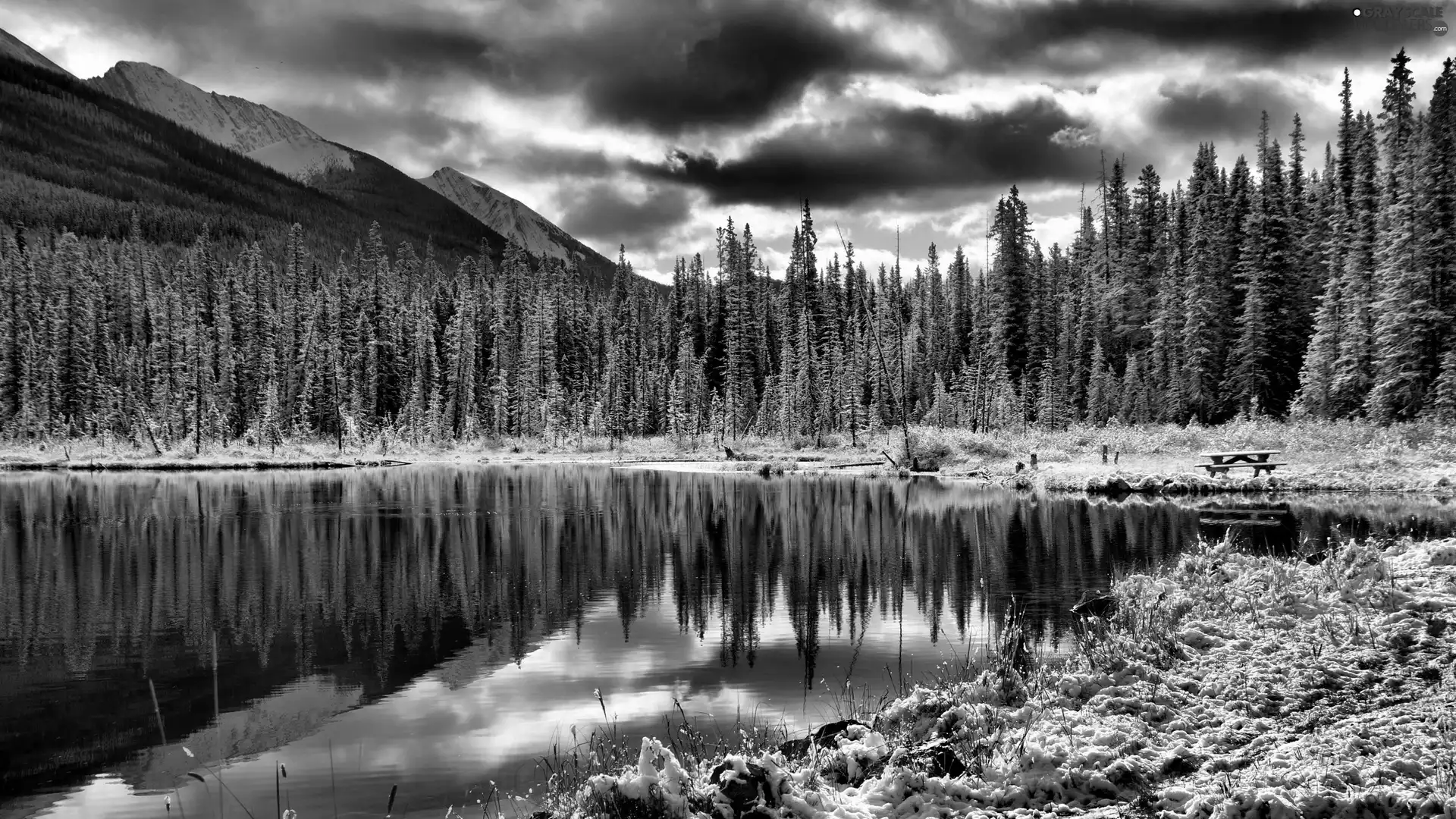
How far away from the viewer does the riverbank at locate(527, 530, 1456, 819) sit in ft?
20.5

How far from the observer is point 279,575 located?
2209 centimetres

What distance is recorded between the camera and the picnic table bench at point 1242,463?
1502 inches

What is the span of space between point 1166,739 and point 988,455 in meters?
47.2

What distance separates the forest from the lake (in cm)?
2515

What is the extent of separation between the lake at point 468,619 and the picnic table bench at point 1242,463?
493 centimetres

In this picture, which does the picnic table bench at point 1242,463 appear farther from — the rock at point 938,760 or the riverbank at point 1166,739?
the rock at point 938,760

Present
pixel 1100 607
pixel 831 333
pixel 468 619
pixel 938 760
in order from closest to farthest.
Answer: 1. pixel 938 760
2. pixel 1100 607
3. pixel 468 619
4. pixel 831 333

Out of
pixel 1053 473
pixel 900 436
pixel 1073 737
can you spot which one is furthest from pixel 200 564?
pixel 900 436

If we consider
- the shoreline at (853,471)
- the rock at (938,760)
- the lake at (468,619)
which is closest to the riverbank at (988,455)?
the shoreline at (853,471)

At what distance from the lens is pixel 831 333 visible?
91.4 metres

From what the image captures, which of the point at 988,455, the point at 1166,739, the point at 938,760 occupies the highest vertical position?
the point at 988,455

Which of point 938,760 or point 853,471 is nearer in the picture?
point 938,760

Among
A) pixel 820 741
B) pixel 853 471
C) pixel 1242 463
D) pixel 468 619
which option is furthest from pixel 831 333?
pixel 820 741

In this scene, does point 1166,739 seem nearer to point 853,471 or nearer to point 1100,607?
point 1100,607
